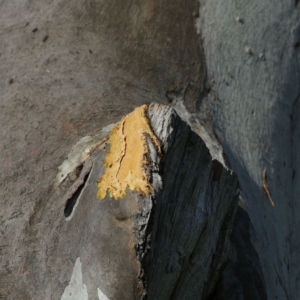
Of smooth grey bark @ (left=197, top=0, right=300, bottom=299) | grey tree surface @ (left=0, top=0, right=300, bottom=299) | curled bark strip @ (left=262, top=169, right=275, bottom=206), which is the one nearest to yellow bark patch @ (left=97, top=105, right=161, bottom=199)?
grey tree surface @ (left=0, top=0, right=300, bottom=299)

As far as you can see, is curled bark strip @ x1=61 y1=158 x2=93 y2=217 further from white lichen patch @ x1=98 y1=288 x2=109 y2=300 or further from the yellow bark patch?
white lichen patch @ x1=98 y1=288 x2=109 y2=300

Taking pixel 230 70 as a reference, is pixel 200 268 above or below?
below

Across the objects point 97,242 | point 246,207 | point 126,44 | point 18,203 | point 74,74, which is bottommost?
point 97,242

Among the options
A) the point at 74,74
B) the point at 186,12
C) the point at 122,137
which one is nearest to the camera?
Answer: the point at 122,137

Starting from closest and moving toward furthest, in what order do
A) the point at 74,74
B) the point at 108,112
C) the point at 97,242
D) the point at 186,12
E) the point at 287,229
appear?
the point at 97,242
the point at 108,112
the point at 74,74
the point at 186,12
the point at 287,229

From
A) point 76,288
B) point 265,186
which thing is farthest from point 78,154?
point 265,186

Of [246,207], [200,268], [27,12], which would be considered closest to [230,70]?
[246,207]

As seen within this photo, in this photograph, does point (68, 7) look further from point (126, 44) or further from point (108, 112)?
point (108, 112)

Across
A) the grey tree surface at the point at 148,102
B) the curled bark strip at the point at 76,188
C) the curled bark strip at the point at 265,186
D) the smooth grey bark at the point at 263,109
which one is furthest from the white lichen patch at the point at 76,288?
the curled bark strip at the point at 265,186
